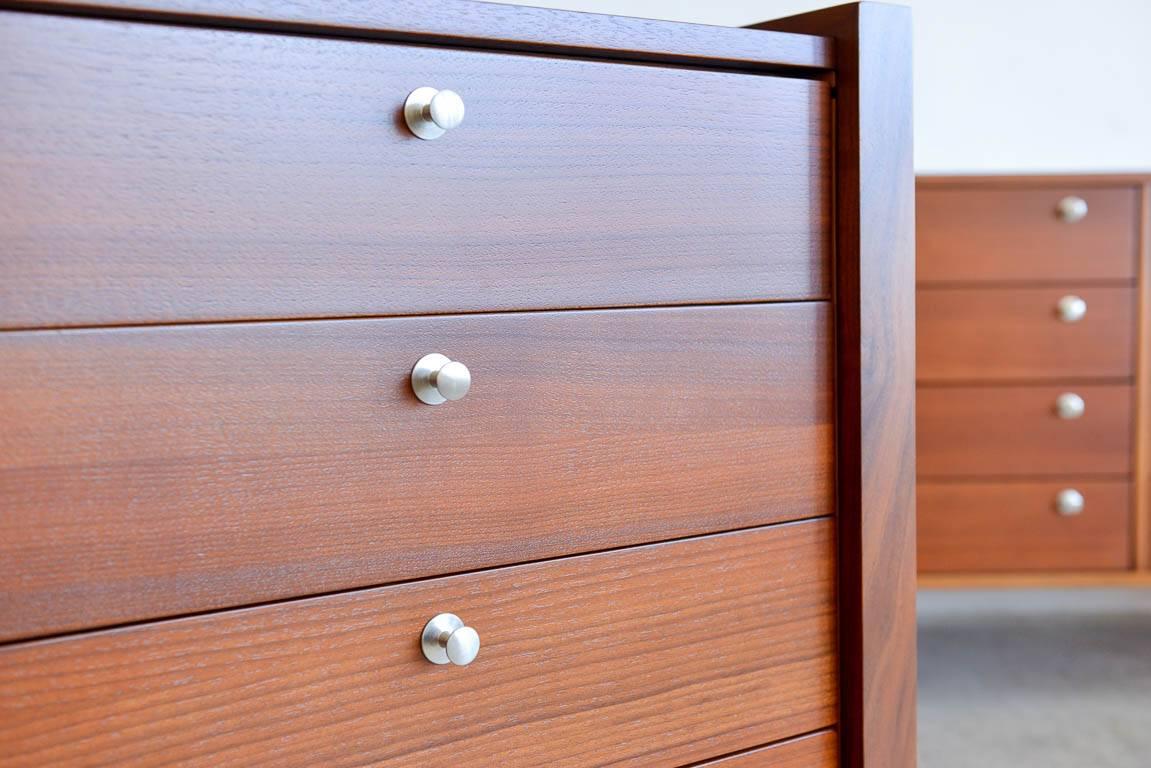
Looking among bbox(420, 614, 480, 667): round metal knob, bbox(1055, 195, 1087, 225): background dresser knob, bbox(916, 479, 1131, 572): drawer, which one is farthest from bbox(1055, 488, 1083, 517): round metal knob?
bbox(420, 614, 480, 667): round metal knob

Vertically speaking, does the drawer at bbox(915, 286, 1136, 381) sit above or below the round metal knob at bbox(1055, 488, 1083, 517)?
above

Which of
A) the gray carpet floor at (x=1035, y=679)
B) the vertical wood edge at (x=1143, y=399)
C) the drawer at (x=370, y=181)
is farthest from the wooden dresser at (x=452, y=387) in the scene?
the vertical wood edge at (x=1143, y=399)

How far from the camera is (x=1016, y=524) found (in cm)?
163

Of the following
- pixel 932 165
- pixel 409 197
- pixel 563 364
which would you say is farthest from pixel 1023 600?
pixel 409 197

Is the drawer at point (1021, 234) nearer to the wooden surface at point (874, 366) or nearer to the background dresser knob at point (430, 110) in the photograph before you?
the wooden surface at point (874, 366)

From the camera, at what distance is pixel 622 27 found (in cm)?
77

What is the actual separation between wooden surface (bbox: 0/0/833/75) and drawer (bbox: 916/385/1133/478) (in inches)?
34.3

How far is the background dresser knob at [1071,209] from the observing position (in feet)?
5.20

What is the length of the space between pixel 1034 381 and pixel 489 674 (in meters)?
1.13

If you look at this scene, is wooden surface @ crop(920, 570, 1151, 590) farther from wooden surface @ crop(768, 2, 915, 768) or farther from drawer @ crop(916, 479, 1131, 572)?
wooden surface @ crop(768, 2, 915, 768)

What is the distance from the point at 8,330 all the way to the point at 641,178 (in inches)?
16.0

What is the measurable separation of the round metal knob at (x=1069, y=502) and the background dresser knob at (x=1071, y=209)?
38cm

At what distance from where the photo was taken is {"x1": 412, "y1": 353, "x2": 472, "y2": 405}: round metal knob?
0.71m

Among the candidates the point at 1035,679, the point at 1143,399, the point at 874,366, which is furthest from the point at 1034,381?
the point at 874,366
